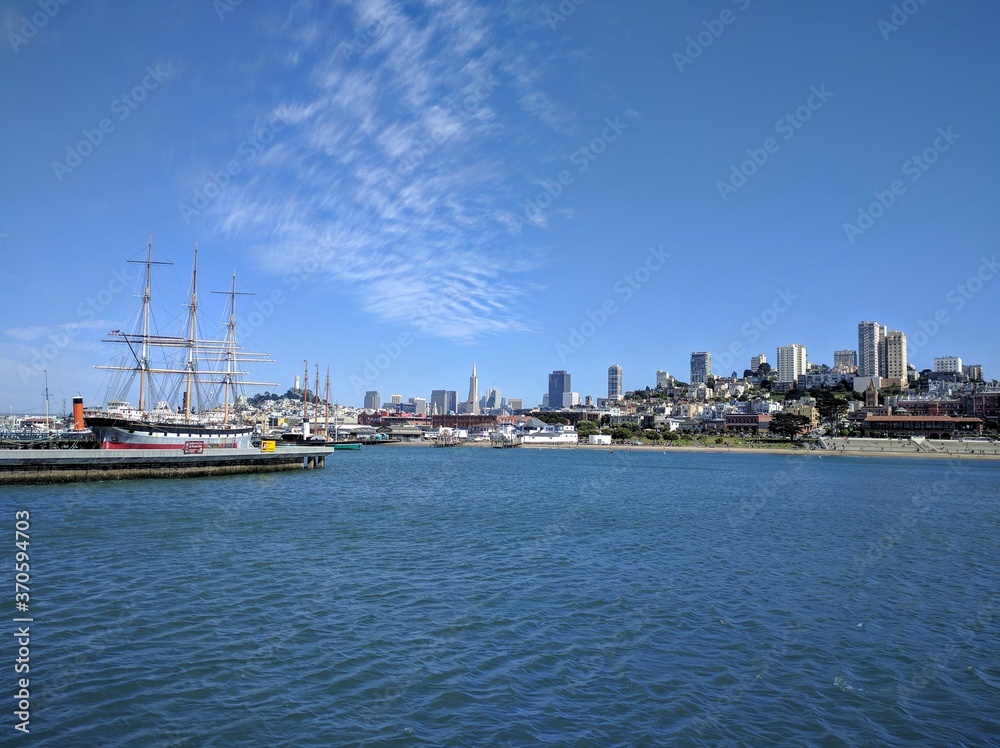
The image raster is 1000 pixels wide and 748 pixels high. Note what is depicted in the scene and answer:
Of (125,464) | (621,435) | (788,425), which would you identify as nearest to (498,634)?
(125,464)

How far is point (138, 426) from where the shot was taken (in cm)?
4753

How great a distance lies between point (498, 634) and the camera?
1219 cm

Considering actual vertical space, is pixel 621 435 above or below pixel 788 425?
below

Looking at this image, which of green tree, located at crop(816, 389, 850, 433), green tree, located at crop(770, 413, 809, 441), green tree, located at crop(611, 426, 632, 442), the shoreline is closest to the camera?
the shoreline

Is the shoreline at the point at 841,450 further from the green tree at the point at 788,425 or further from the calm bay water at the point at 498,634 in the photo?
the calm bay water at the point at 498,634

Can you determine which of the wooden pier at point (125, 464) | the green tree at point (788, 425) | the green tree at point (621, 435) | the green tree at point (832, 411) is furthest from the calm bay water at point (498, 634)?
the green tree at point (832, 411)

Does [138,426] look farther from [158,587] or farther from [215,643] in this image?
[215,643]

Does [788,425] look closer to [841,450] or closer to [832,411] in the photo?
[841,450]

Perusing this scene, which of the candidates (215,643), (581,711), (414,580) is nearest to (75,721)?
(215,643)

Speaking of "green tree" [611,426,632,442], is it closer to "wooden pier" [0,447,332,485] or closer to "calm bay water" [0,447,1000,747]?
"wooden pier" [0,447,332,485]

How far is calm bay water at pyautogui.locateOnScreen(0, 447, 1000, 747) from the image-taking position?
8.58m

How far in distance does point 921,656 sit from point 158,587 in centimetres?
1623

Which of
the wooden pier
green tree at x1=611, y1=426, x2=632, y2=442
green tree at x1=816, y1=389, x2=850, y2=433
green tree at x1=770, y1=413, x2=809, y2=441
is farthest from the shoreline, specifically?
the wooden pier

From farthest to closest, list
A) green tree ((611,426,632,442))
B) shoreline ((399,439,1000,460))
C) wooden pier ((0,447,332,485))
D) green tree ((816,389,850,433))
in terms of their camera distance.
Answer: green tree ((611,426,632,442)), green tree ((816,389,850,433)), shoreline ((399,439,1000,460)), wooden pier ((0,447,332,485))
